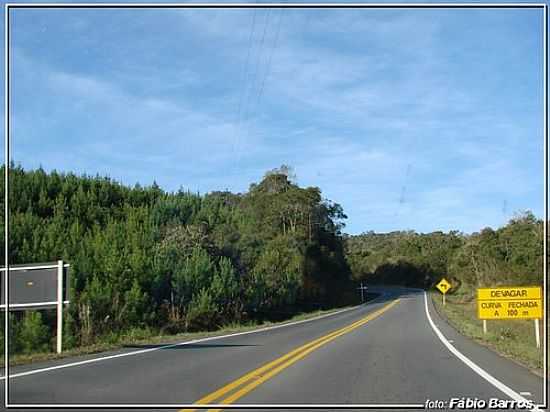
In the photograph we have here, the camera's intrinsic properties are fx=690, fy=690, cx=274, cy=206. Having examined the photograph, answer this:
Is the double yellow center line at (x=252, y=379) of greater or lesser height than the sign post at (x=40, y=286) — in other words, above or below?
below

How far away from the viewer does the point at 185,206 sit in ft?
158

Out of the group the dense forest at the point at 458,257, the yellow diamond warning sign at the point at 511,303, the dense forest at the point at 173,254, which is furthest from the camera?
the dense forest at the point at 458,257

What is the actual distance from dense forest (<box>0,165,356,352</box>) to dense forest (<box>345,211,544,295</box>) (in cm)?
1632

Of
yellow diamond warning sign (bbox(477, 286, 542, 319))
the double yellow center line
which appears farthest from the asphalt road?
yellow diamond warning sign (bbox(477, 286, 542, 319))

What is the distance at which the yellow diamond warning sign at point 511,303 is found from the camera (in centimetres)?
1418

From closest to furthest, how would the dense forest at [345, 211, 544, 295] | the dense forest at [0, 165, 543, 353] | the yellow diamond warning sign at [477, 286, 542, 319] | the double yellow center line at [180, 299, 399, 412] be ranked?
the double yellow center line at [180, 299, 399, 412], the yellow diamond warning sign at [477, 286, 542, 319], the dense forest at [0, 165, 543, 353], the dense forest at [345, 211, 544, 295]

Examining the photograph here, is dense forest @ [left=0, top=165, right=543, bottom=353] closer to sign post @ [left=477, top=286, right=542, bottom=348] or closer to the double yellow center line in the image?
the double yellow center line

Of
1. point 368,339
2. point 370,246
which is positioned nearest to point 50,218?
point 368,339

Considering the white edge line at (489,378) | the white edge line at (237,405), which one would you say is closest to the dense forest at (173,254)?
the white edge line at (489,378)

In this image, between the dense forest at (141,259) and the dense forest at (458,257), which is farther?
the dense forest at (458,257)

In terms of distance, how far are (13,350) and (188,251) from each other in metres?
20.8

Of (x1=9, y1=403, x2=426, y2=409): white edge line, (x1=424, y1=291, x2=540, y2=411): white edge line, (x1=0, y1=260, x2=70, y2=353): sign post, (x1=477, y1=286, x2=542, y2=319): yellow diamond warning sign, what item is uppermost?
(x1=0, y1=260, x2=70, y2=353): sign post

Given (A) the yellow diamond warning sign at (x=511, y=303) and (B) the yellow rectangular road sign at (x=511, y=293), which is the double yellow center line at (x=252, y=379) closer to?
(A) the yellow diamond warning sign at (x=511, y=303)

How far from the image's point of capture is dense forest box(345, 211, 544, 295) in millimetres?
47031
